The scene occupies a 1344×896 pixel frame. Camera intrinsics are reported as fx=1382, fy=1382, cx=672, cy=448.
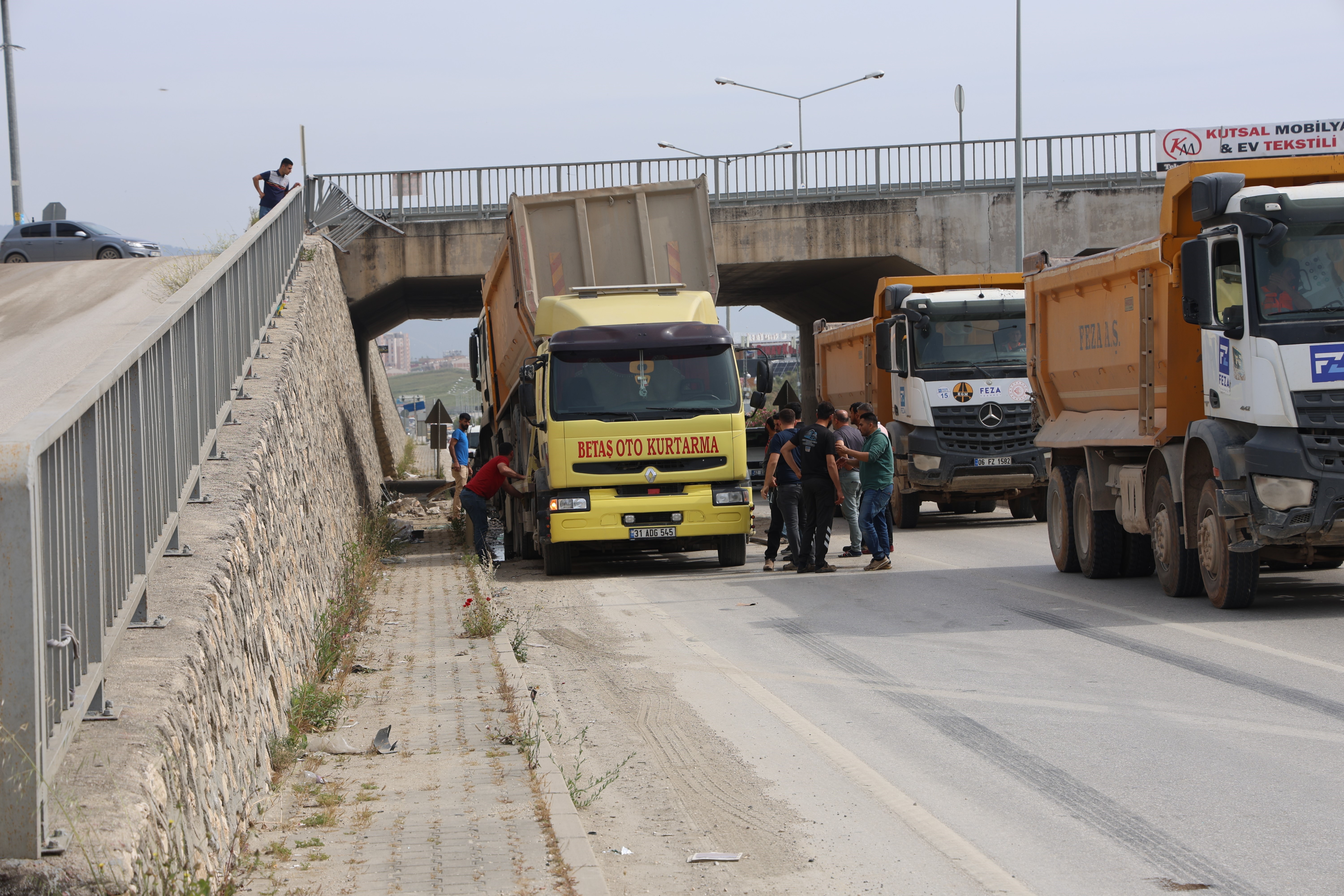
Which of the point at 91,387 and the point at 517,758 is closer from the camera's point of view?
the point at 91,387

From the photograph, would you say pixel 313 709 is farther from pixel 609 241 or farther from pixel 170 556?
pixel 609 241

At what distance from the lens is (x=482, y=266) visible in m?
30.8

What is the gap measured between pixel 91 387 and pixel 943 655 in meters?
6.63

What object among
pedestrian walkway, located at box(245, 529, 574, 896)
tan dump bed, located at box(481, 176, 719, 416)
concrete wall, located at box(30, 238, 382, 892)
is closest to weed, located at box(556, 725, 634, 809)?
pedestrian walkway, located at box(245, 529, 574, 896)

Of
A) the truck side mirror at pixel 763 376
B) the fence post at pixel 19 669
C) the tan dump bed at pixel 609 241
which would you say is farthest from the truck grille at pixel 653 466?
the fence post at pixel 19 669

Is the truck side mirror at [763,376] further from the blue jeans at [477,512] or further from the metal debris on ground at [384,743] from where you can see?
the metal debris on ground at [384,743]

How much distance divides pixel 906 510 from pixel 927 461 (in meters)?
1.58

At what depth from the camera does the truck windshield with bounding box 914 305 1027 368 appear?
2042cm

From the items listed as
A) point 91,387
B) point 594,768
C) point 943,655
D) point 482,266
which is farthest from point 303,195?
point 91,387

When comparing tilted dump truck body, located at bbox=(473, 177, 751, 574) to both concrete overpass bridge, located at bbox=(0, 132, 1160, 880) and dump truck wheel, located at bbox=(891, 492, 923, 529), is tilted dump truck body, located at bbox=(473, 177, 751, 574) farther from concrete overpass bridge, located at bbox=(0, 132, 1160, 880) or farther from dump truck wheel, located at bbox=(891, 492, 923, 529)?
dump truck wheel, located at bbox=(891, 492, 923, 529)

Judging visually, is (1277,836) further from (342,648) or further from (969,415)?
(969,415)

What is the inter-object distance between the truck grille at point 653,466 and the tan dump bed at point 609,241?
2.40 m

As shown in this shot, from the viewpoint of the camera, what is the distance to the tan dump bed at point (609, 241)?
17.5m

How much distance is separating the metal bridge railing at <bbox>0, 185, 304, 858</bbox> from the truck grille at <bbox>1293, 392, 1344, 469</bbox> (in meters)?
7.52
